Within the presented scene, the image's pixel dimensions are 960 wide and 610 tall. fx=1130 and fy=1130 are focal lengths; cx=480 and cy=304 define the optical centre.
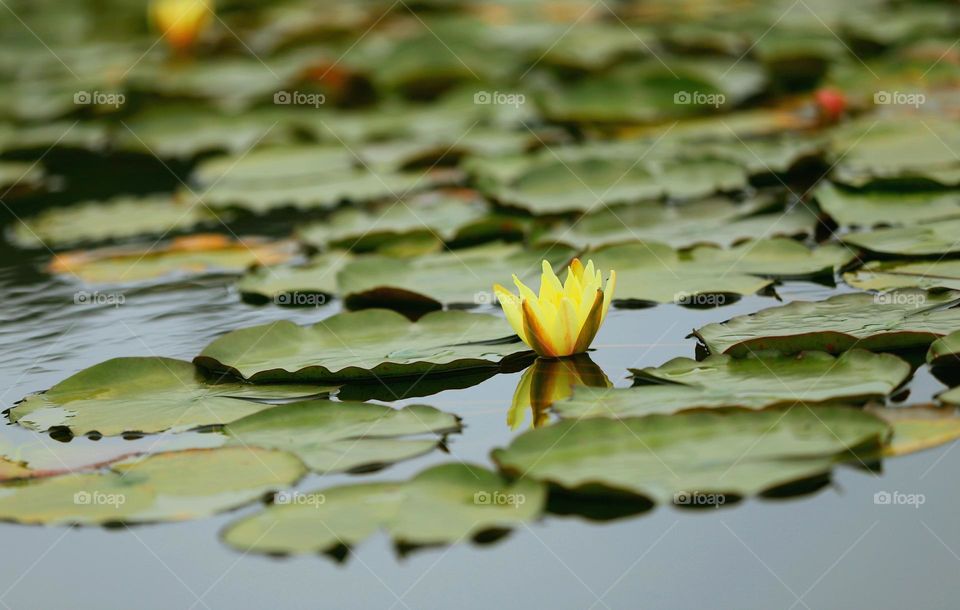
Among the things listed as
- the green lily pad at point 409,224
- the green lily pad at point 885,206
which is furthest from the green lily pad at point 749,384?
the green lily pad at point 409,224

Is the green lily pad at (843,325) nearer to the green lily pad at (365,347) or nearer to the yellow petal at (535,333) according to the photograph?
the yellow petal at (535,333)

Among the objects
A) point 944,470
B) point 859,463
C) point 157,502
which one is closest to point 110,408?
point 157,502

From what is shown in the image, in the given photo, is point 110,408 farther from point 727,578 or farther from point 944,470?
point 944,470

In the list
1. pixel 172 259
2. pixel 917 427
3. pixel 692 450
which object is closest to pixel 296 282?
pixel 172 259

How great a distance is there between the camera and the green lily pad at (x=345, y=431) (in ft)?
6.74

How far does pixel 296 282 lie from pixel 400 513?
1432 mm

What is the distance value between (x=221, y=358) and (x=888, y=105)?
10.4 ft

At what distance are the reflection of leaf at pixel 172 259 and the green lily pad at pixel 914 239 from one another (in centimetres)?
168

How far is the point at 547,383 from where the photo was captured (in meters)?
2.35

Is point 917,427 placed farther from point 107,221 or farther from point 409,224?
point 107,221

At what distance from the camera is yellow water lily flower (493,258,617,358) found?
2.38 metres

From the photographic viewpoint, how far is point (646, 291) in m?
2.84

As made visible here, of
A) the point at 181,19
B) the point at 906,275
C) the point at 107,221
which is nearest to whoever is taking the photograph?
the point at 906,275

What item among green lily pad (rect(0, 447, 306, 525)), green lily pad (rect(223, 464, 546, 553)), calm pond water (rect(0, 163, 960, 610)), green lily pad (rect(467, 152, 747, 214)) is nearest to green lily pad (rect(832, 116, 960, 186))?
green lily pad (rect(467, 152, 747, 214))
